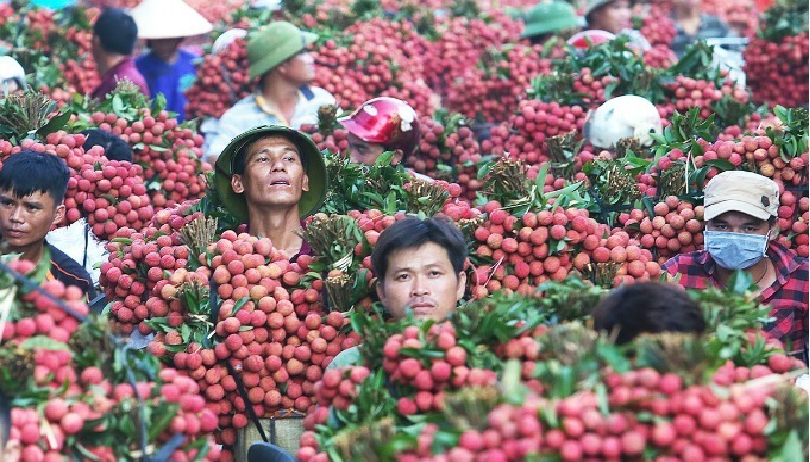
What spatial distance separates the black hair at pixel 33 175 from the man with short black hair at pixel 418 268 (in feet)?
4.45

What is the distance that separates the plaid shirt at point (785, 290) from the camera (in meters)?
4.30

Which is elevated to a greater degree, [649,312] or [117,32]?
[117,32]

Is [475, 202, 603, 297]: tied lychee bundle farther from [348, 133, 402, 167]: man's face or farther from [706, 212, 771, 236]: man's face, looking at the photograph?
[348, 133, 402, 167]: man's face

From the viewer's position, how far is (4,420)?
303 centimetres

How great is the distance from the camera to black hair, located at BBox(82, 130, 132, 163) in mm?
5465

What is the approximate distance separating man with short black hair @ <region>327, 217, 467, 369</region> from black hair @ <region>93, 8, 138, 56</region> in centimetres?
449

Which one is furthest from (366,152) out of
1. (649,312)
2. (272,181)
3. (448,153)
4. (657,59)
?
(649,312)

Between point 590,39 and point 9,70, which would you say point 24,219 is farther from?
point 590,39

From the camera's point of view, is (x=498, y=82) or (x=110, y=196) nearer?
(x=110, y=196)

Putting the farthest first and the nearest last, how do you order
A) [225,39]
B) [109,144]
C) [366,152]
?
1. [225,39]
2. [366,152]
3. [109,144]

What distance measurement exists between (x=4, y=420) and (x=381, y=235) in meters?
1.37

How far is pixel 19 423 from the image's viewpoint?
2980mm

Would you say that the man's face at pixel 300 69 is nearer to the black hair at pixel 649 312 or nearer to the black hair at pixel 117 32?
the black hair at pixel 117 32

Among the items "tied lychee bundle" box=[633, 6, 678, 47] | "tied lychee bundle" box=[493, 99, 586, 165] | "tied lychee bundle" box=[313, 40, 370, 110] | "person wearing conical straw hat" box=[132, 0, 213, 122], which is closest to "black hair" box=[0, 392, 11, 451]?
"tied lychee bundle" box=[493, 99, 586, 165]
